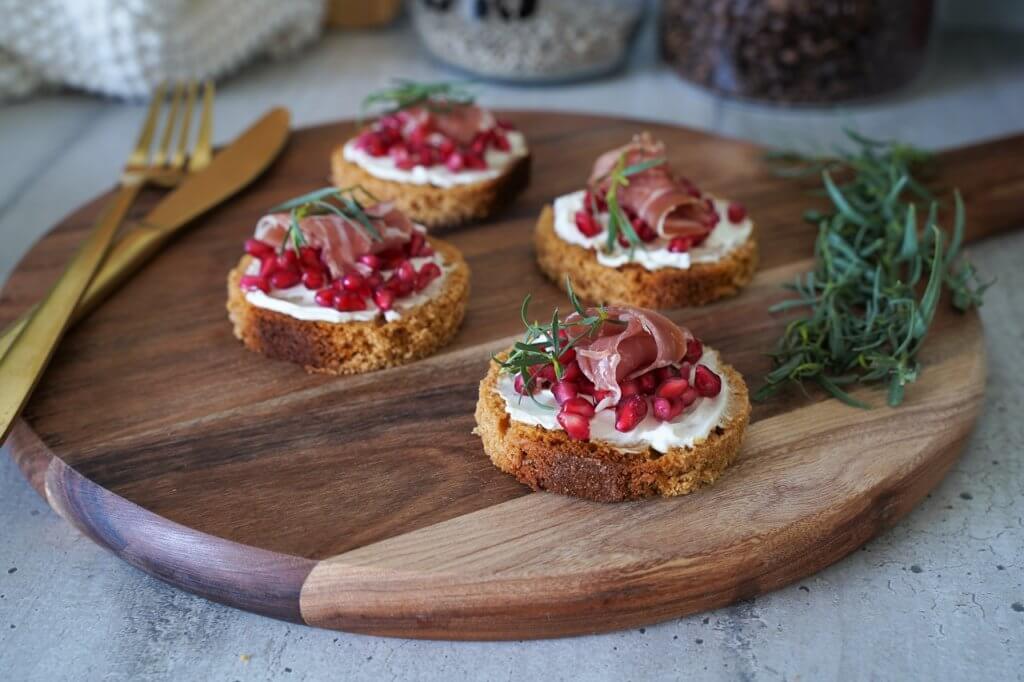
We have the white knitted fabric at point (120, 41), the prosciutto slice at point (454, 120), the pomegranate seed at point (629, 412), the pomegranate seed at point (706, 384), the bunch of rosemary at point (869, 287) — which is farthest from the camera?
the white knitted fabric at point (120, 41)

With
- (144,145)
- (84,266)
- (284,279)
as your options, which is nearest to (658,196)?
(284,279)

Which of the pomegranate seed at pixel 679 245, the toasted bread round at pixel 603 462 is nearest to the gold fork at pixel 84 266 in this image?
the toasted bread round at pixel 603 462

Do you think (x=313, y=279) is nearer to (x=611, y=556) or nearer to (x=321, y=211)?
(x=321, y=211)

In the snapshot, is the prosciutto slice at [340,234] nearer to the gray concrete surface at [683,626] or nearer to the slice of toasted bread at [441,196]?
the slice of toasted bread at [441,196]

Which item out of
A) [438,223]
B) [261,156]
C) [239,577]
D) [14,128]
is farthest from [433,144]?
[14,128]

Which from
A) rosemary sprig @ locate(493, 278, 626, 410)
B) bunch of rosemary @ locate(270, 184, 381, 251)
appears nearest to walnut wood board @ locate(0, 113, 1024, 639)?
rosemary sprig @ locate(493, 278, 626, 410)

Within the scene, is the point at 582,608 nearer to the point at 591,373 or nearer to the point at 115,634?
the point at 591,373
